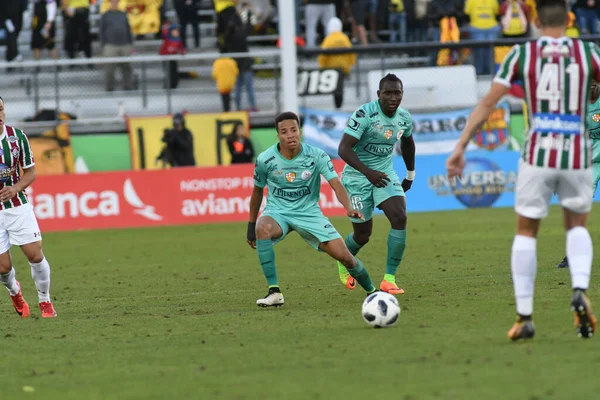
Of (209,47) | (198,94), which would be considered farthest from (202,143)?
(209,47)

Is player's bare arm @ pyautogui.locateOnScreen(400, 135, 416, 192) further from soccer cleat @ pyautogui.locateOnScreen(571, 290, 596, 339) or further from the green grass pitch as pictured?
soccer cleat @ pyautogui.locateOnScreen(571, 290, 596, 339)

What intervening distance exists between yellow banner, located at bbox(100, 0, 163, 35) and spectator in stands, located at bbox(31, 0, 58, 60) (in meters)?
1.29

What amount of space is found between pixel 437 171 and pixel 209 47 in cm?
799

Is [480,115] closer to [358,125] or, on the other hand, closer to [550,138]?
[550,138]

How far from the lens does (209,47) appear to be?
1136 inches

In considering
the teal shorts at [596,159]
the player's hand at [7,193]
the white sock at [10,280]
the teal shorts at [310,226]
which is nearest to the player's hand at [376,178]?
the teal shorts at [310,226]

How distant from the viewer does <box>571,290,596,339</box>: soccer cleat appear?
7.23 metres

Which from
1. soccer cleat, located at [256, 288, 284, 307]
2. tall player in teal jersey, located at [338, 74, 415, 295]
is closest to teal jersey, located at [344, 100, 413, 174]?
tall player in teal jersey, located at [338, 74, 415, 295]

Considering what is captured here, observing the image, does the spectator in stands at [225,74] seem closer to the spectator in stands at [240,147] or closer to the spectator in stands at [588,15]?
the spectator in stands at [240,147]

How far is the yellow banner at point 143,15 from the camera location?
27775mm

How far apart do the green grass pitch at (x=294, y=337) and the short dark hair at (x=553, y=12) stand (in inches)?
82.6

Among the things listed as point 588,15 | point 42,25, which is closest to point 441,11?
point 588,15

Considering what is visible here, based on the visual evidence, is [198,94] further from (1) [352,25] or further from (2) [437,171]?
(2) [437,171]

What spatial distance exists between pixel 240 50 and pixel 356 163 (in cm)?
1539
